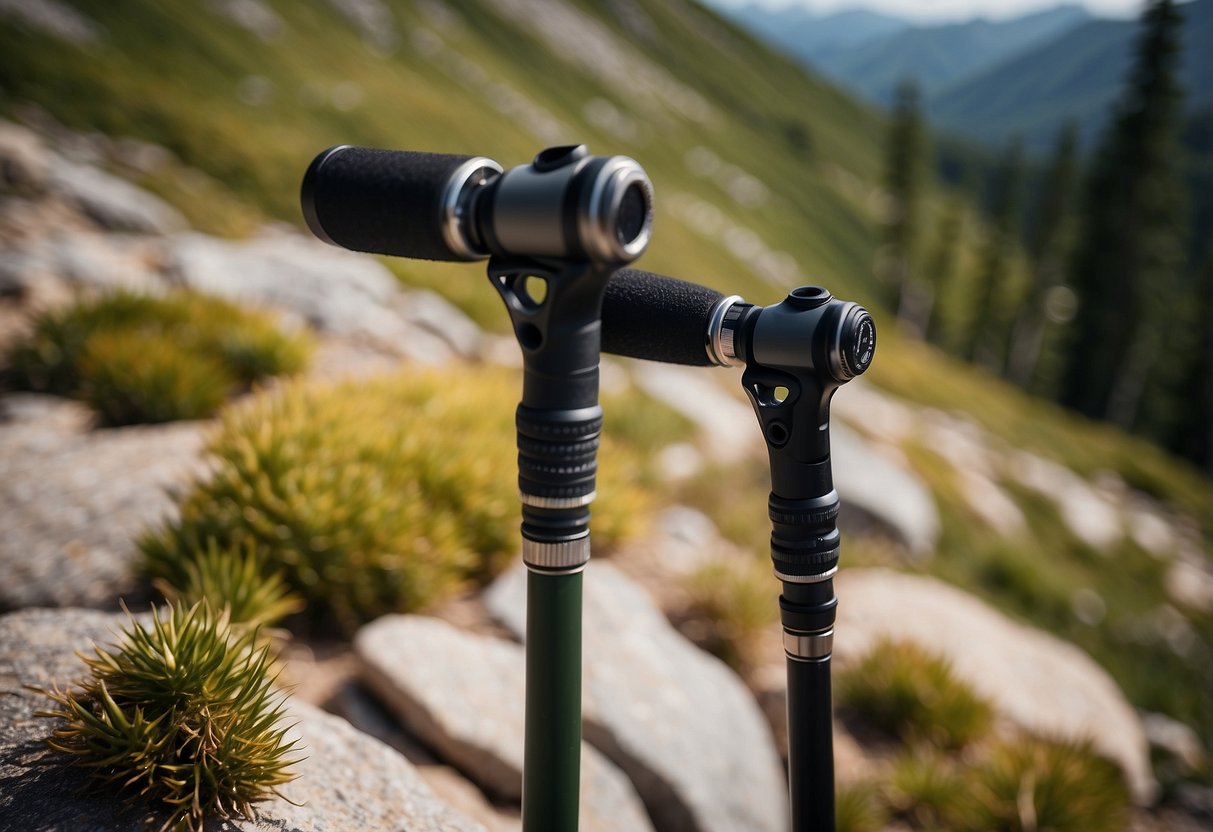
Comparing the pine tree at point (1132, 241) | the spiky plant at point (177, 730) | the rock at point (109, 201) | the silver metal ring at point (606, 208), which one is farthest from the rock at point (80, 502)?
the pine tree at point (1132, 241)

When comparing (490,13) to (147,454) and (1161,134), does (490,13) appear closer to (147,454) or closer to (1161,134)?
(1161,134)

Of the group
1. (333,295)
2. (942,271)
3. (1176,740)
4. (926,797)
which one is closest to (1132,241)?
(942,271)

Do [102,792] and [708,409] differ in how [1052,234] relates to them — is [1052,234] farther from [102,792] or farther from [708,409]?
[102,792]

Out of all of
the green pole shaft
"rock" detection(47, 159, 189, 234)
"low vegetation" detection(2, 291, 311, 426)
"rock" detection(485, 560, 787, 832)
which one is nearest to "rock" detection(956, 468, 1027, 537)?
"rock" detection(485, 560, 787, 832)

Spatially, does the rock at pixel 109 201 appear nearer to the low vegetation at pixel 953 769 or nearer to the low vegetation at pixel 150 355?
the low vegetation at pixel 150 355

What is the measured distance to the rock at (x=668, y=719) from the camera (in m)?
4.48

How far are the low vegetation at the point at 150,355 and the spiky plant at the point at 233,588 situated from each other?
2.85m

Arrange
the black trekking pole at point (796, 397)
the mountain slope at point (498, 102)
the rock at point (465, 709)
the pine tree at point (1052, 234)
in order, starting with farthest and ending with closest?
1. the pine tree at point (1052, 234)
2. the mountain slope at point (498, 102)
3. the rock at point (465, 709)
4. the black trekking pole at point (796, 397)

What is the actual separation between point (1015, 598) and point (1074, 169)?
51.7m

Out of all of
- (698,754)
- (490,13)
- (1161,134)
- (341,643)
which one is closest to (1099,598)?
(698,754)

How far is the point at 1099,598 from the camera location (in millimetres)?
17359

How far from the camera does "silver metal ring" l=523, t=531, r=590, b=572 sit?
2070 mm

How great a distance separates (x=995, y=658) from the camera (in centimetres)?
769

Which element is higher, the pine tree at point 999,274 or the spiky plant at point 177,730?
the pine tree at point 999,274
